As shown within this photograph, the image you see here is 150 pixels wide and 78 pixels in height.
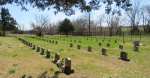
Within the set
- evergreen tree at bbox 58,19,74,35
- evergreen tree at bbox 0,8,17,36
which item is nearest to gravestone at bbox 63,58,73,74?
evergreen tree at bbox 58,19,74,35

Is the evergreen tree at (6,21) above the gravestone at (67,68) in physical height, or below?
above

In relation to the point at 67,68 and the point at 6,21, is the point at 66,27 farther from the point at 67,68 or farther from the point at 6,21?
the point at 67,68

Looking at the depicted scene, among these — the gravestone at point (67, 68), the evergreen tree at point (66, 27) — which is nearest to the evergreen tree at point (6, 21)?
the evergreen tree at point (66, 27)

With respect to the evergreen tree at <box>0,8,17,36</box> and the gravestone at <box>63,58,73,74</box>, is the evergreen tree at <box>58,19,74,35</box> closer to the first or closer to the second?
the evergreen tree at <box>0,8,17,36</box>

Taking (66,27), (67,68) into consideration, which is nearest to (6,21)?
(66,27)

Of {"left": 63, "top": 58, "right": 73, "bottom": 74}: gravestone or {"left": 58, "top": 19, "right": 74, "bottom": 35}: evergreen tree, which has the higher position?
{"left": 58, "top": 19, "right": 74, "bottom": 35}: evergreen tree

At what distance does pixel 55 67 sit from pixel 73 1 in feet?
15.8

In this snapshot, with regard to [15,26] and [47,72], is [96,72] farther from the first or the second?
[15,26]

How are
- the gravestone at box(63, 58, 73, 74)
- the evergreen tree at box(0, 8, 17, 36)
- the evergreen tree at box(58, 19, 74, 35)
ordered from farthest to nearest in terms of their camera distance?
1. the evergreen tree at box(0, 8, 17, 36)
2. the evergreen tree at box(58, 19, 74, 35)
3. the gravestone at box(63, 58, 73, 74)

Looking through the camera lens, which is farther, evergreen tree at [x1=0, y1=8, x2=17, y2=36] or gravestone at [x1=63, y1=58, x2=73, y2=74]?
evergreen tree at [x1=0, y1=8, x2=17, y2=36]

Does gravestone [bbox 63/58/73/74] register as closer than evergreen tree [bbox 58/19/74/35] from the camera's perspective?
Yes

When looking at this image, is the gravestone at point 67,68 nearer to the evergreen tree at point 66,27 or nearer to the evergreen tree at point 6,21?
the evergreen tree at point 66,27

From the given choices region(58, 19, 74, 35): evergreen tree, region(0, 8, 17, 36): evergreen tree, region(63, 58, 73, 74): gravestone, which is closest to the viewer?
region(63, 58, 73, 74): gravestone

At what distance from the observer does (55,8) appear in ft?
49.8
